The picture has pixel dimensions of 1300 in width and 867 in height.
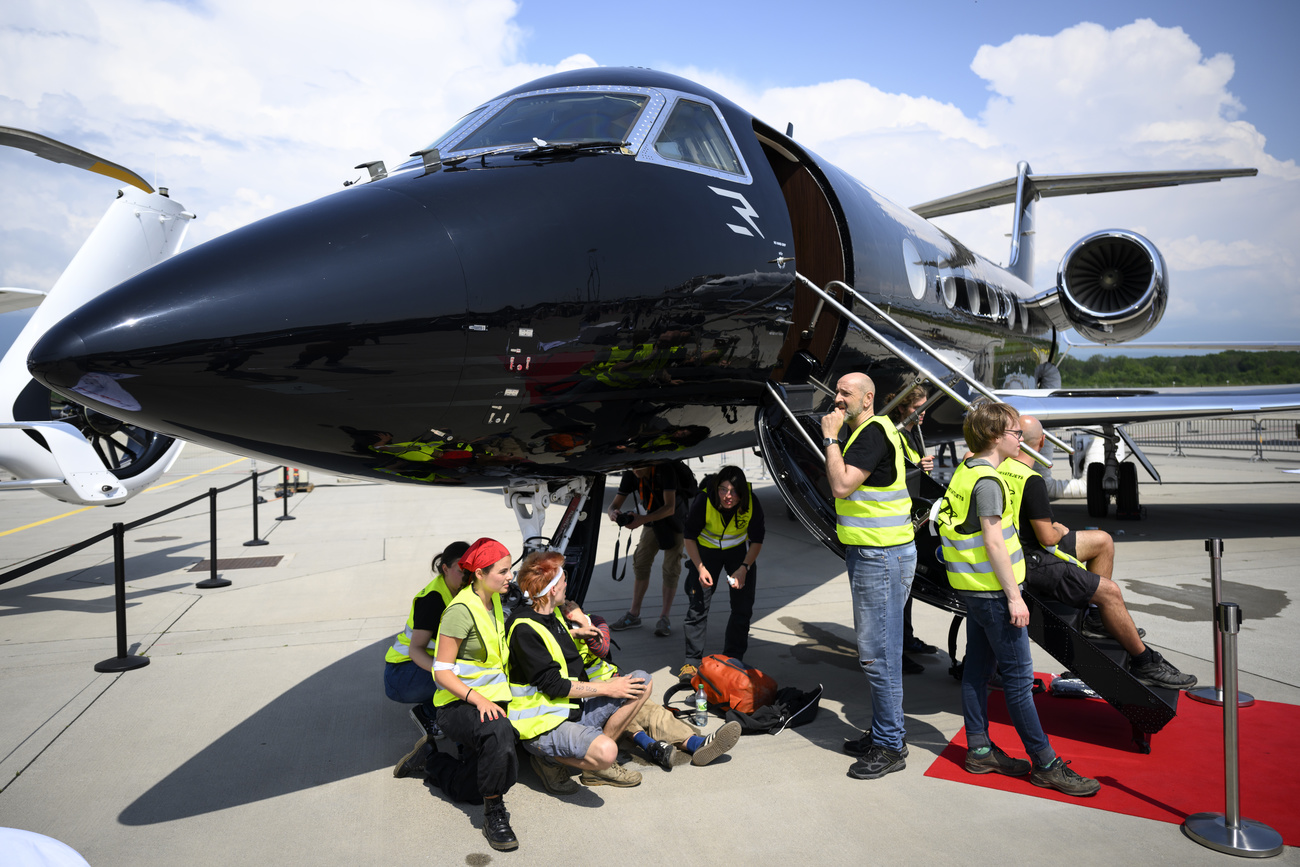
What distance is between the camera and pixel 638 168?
411 cm

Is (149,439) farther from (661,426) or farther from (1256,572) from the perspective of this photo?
(1256,572)

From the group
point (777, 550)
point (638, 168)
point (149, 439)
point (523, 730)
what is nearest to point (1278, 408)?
point (777, 550)

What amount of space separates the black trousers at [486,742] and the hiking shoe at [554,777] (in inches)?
14.8

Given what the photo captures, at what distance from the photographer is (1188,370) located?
7581cm

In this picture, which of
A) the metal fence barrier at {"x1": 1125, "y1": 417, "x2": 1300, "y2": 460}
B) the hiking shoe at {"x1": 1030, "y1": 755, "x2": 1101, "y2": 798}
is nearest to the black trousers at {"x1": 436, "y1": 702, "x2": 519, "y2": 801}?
the hiking shoe at {"x1": 1030, "y1": 755, "x2": 1101, "y2": 798}

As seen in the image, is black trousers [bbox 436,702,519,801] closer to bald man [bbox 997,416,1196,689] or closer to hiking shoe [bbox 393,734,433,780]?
hiking shoe [bbox 393,734,433,780]

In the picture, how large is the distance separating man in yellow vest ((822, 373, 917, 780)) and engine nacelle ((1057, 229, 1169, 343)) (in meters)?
9.24

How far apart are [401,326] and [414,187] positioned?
794mm

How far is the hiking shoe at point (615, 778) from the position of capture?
4.14 meters

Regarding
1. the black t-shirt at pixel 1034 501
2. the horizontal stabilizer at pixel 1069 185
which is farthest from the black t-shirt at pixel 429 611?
the horizontal stabilizer at pixel 1069 185

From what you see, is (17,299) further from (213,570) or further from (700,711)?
(700,711)

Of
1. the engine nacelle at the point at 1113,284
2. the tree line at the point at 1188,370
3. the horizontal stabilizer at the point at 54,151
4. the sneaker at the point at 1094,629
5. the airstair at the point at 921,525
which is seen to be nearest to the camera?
the airstair at the point at 921,525

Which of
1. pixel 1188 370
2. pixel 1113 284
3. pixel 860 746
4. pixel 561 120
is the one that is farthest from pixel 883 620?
pixel 1188 370

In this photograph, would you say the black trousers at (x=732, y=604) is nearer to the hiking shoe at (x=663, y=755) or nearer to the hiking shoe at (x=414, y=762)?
the hiking shoe at (x=663, y=755)
